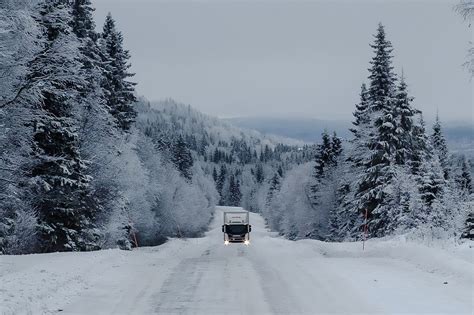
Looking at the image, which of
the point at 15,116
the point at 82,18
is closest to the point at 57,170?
the point at 15,116

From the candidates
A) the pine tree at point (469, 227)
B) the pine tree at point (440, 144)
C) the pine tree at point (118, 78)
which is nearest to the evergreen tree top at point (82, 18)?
the pine tree at point (118, 78)

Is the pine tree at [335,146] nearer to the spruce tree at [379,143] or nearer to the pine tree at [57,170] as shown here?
the spruce tree at [379,143]

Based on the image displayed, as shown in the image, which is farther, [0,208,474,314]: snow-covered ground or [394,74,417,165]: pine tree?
[394,74,417,165]: pine tree

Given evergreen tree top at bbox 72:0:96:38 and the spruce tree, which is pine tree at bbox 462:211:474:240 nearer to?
the spruce tree

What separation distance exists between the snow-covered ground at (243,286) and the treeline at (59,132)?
15.3 feet

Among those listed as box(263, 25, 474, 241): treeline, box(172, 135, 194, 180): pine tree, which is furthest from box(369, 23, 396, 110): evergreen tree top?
box(172, 135, 194, 180): pine tree

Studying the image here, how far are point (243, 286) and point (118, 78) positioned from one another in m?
30.2

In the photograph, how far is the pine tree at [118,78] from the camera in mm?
39312

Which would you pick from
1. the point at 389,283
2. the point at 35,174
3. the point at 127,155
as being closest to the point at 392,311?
A: the point at 389,283

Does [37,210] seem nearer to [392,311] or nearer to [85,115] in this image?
[85,115]

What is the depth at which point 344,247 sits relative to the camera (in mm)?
28094

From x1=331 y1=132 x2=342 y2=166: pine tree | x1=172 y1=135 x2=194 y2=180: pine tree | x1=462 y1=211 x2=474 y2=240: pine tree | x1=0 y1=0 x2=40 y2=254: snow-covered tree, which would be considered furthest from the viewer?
x1=172 y1=135 x2=194 y2=180: pine tree

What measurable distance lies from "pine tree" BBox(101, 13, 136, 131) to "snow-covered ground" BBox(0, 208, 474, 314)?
22.3 m

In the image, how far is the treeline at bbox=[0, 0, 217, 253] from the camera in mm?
16703
